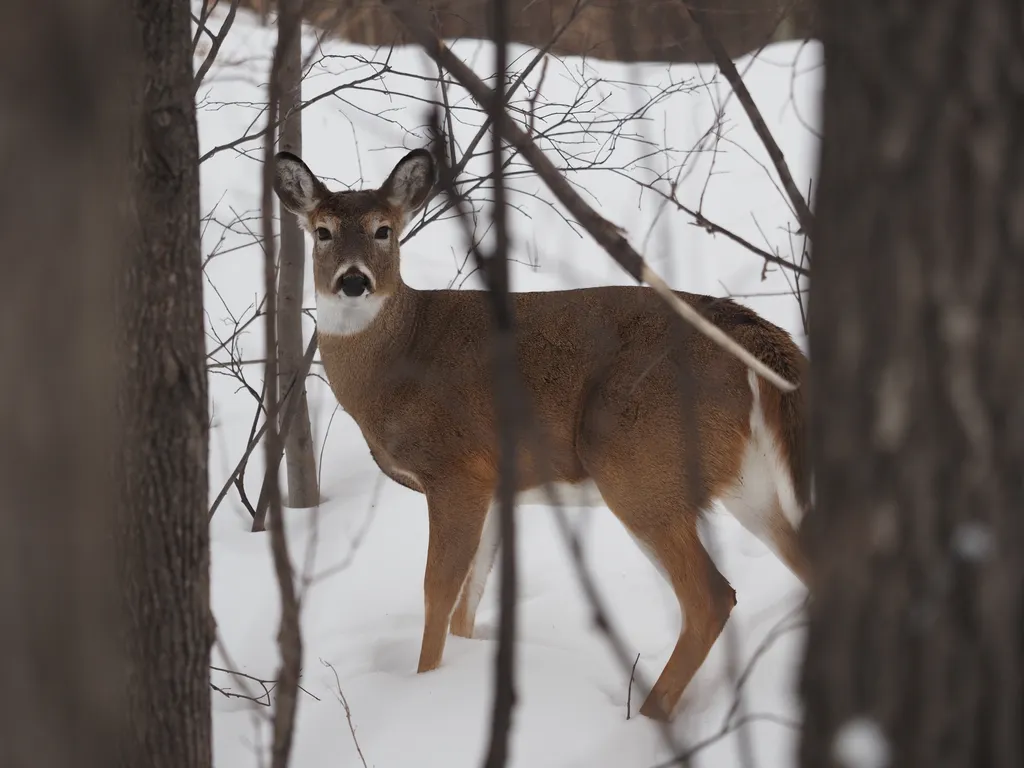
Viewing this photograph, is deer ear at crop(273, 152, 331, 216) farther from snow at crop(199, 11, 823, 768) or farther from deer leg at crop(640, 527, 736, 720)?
deer leg at crop(640, 527, 736, 720)

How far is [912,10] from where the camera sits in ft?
4.08

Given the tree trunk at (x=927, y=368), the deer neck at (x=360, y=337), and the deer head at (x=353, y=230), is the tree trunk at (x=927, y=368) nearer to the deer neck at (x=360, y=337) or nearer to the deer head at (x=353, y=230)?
the deer head at (x=353, y=230)

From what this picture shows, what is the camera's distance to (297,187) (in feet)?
16.9

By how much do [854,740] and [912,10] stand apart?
0.83 metres

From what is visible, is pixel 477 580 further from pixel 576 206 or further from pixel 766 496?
pixel 576 206

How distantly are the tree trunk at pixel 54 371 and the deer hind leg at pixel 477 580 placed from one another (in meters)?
3.36

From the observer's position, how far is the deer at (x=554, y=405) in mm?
4320

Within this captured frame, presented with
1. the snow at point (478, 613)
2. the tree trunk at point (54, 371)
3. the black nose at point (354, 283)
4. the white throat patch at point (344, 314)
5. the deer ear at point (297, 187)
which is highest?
the deer ear at point (297, 187)

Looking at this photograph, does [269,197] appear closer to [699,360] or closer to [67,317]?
[67,317]

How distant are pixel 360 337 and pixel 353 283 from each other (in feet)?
1.20

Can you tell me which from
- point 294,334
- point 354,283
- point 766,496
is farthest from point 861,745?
point 294,334

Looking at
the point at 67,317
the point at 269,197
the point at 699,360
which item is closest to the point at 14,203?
the point at 67,317

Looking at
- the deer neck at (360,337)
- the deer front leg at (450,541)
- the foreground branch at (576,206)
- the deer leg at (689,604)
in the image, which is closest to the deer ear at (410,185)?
the deer neck at (360,337)

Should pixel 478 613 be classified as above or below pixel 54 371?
below
